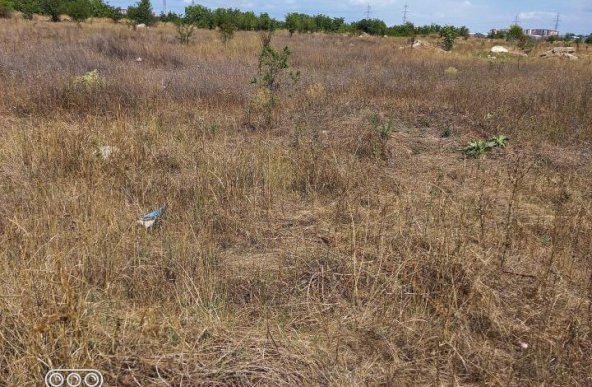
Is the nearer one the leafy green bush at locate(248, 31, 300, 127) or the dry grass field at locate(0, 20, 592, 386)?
the dry grass field at locate(0, 20, 592, 386)

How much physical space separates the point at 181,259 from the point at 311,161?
201 centimetres

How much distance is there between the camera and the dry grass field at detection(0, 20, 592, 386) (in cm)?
197

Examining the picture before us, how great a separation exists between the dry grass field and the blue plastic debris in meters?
0.09

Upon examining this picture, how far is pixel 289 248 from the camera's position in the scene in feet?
9.91

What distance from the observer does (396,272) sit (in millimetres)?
2559

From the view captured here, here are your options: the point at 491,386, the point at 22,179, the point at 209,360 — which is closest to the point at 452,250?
the point at 491,386

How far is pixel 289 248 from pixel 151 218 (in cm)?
105

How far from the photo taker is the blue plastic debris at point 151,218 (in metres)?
3.12

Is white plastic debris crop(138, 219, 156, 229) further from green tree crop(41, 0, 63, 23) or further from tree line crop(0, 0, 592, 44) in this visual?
green tree crop(41, 0, 63, 23)

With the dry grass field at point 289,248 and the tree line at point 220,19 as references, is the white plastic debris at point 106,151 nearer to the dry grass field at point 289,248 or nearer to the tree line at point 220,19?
the dry grass field at point 289,248

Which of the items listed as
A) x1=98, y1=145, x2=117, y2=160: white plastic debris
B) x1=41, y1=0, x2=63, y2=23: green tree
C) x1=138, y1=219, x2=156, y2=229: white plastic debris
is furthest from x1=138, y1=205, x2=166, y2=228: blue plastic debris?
x1=41, y1=0, x2=63, y2=23: green tree

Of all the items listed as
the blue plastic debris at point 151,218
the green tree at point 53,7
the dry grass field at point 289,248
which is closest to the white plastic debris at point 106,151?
the dry grass field at point 289,248

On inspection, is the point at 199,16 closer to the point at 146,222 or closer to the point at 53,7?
the point at 53,7

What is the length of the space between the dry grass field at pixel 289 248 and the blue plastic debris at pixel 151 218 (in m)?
0.09
